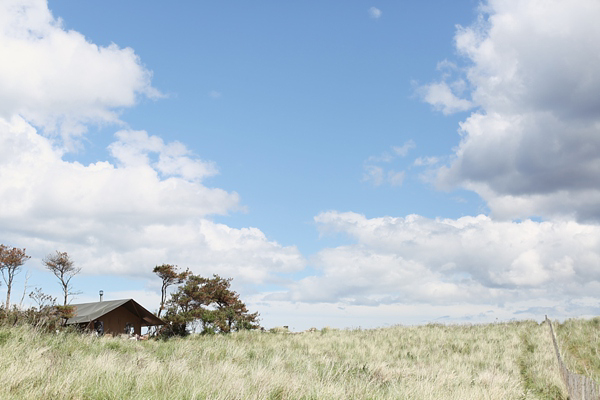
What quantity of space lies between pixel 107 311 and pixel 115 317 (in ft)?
7.62

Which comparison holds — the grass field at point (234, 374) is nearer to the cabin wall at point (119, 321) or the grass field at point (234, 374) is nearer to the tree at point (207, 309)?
the tree at point (207, 309)

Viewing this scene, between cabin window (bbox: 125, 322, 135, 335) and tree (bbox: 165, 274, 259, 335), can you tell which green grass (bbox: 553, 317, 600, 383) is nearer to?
tree (bbox: 165, 274, 259, 335)

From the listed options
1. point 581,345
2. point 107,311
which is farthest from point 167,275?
point 581,345

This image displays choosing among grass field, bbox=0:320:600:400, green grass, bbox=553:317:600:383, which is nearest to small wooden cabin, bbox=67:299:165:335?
grass field, bbox=0:320:600:400

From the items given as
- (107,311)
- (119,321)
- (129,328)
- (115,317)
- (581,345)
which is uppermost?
(107,311)

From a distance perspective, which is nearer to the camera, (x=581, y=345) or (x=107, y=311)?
(x=581, y=345)

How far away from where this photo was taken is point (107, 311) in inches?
1442

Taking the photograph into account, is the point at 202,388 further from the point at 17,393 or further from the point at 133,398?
the point at 17,393

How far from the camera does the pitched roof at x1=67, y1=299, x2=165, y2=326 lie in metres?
36.5

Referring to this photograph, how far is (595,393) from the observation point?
787cm

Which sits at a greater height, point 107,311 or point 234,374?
point 107,311

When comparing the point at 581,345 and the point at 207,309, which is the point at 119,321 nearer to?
the point at 207,309

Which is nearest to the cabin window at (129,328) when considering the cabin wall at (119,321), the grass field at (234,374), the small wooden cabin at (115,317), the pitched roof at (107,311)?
the small wooden cabin at (115,317)

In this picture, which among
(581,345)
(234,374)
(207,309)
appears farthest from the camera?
(207,309)
